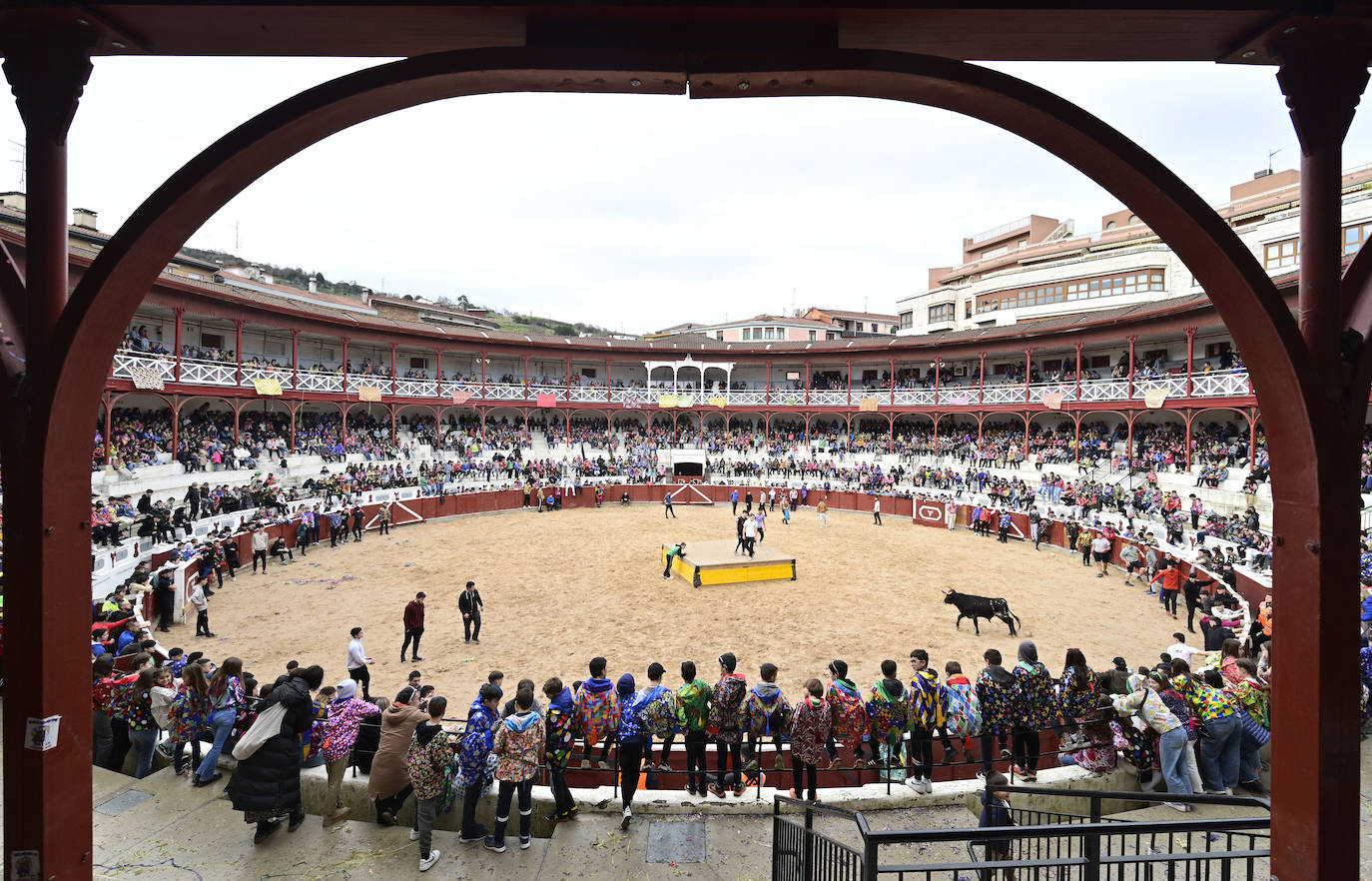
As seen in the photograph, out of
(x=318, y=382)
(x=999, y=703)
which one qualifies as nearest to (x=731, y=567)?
(x=999, y=703)

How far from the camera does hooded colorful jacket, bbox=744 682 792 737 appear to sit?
641cm

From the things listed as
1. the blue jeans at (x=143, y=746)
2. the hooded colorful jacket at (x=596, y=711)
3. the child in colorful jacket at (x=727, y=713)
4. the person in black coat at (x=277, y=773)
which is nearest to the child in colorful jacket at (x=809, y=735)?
the child in colorful jacket at (x=727, y=713)

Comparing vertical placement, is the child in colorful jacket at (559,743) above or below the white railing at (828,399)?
below

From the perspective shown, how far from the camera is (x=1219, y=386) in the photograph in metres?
27.5

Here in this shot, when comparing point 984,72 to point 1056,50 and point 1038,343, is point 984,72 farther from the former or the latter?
point 1038,343

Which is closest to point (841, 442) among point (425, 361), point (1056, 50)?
point (425, 361)

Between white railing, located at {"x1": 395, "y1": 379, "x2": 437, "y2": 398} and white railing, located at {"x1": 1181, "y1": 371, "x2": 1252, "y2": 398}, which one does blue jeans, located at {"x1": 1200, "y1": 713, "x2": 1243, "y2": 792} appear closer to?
white railing, located at {"x1": 1181, "y1": 371, "x2": 1252, "y2": 398}

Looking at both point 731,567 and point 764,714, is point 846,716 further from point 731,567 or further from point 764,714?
point 731,567

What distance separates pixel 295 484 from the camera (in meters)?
28.7

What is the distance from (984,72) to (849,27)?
65 cm

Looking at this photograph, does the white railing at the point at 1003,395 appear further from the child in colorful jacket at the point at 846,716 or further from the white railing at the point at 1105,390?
the child in colorful jacket at the point at 846,716

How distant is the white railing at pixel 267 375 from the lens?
29.5 meters

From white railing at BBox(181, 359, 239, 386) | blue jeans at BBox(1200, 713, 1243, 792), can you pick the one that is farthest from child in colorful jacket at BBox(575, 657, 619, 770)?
white railing at BBox(181, 359, 239, 386)

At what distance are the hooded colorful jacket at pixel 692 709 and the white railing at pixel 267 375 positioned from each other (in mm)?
31163
